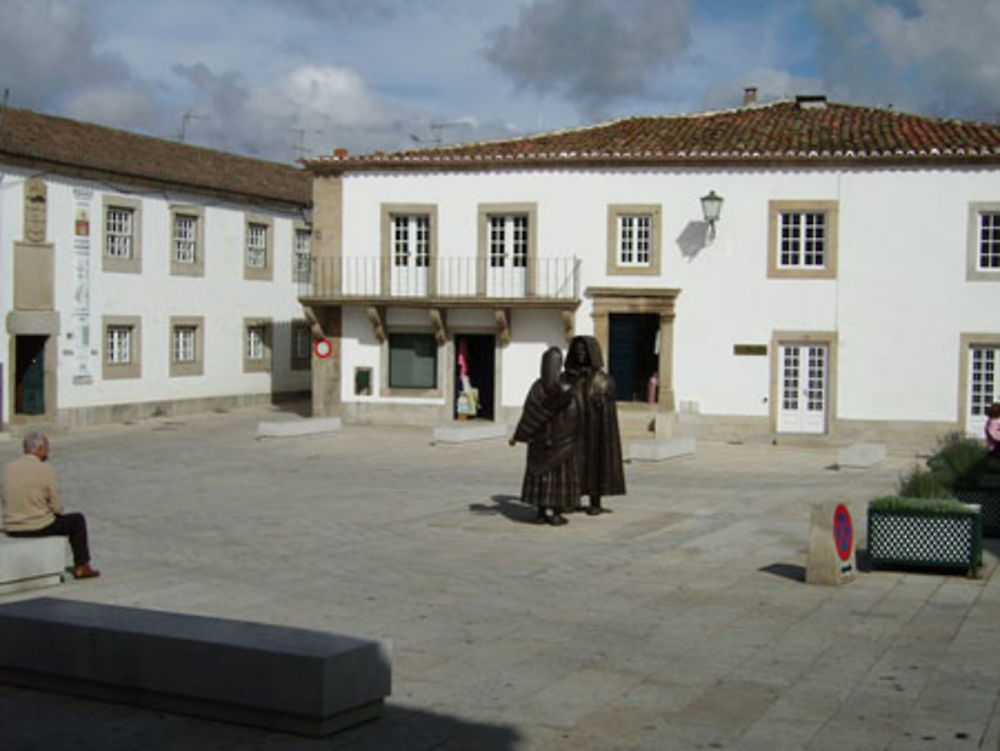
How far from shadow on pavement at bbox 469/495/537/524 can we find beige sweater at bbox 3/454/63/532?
225 inches

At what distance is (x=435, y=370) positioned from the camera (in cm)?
2905

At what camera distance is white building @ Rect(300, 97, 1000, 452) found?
26.1 meters

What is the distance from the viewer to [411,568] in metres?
11.8

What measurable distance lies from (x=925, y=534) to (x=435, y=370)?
18.3 meters

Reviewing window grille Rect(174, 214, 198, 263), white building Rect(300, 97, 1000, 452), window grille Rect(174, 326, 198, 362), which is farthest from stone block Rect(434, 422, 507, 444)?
window grille Rect(174, 214, 198, 263)

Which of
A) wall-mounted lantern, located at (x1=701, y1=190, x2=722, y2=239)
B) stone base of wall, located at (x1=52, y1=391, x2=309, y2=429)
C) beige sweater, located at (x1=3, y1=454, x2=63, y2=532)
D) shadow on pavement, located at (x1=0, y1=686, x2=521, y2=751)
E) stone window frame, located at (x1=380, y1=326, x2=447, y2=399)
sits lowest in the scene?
shadow on pavement, located at (x1=0, y1=686, x2=521, y2=751)

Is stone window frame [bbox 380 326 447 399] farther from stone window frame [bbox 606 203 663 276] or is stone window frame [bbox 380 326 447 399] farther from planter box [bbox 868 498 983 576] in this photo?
planter box [bbox 868 498 983 576]

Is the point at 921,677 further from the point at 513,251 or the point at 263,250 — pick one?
the point at 263,250

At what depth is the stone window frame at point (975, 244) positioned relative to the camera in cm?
2580

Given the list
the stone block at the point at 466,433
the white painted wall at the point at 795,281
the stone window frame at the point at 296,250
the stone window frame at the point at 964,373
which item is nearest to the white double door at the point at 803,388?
the white painted wall at the point at 795,281

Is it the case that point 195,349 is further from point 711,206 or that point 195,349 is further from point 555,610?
point 555,610

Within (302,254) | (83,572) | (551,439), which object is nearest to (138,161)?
(302,254)

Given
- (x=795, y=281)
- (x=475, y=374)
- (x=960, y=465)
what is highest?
(x=795, y=281)

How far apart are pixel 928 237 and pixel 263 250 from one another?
18.0 meters
